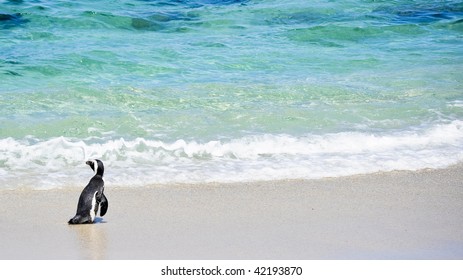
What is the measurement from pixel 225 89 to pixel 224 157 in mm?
2357

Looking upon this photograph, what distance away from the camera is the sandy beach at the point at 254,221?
4723 millimetres

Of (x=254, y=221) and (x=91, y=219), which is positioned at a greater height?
(x=91, y=219)

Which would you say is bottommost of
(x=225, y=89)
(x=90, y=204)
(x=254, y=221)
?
(x=225, y=89)

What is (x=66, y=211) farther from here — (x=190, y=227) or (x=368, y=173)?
(x=368, y=173)

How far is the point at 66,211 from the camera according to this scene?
213 inches

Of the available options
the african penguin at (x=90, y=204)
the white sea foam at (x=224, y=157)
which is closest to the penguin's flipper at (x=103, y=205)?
the african penguin at (x=90, y=204)

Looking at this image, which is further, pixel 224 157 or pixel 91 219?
pixel 224 157

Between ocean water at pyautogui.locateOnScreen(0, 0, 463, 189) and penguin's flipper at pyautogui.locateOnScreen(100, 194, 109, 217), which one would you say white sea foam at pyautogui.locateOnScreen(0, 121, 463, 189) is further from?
penguin's flipper at pyautogui.locateOnScreen(100, 194, 109, 217)

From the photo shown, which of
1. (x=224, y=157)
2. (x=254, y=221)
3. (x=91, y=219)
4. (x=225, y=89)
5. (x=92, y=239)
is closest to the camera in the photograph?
(x=92, y=239)

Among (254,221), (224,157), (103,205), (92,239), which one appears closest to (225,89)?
(224,157)

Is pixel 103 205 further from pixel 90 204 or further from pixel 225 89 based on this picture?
pixel 225 89

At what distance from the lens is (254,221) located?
5.28m

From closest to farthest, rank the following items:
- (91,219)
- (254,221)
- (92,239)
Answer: (92,239) < (91,219) < (254,221)

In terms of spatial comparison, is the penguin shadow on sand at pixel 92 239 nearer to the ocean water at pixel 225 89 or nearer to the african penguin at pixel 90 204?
the african penguin at pixel 90 204
